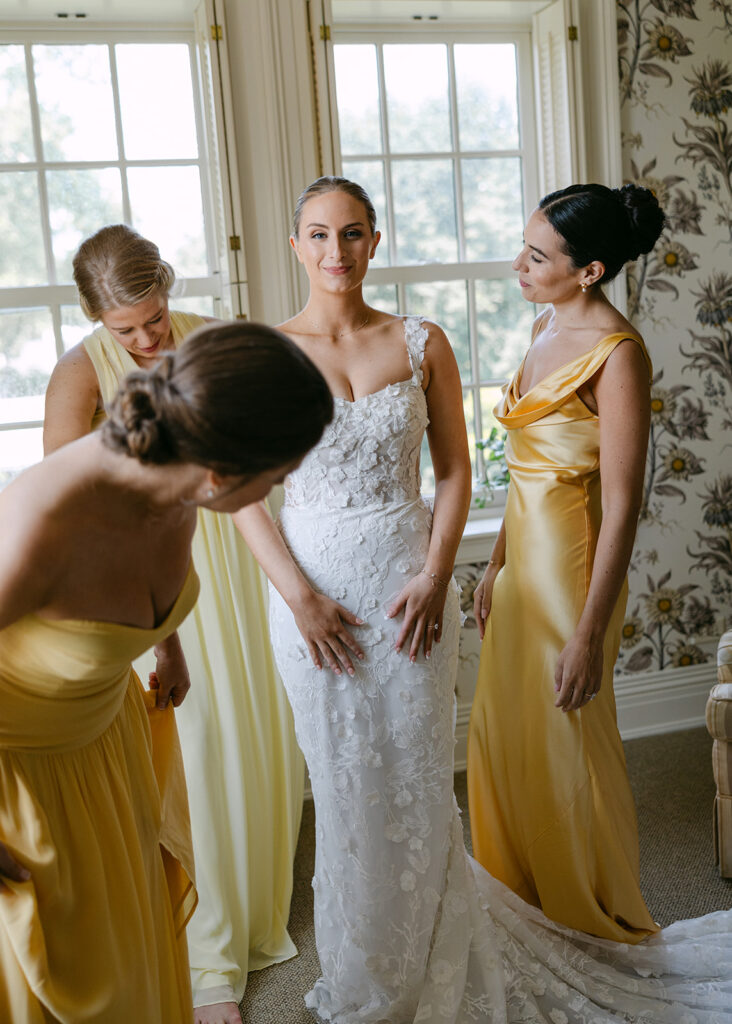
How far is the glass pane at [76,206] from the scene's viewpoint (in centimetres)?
317

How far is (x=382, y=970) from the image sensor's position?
204 cm

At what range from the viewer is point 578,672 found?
2.13 m

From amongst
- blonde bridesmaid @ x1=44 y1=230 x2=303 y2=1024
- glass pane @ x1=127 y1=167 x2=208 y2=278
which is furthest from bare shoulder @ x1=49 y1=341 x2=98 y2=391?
glass pane @ x1=127 y1=167 x2=208 y2=278

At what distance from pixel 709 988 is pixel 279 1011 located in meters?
→ 0.99

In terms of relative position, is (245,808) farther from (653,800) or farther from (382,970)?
(653,800)

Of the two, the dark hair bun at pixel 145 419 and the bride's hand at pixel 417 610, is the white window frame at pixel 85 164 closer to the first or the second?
the bride's hand at pixel 417 610

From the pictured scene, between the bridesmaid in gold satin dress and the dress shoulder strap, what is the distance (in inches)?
11.8

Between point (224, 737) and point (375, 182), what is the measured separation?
2.17m

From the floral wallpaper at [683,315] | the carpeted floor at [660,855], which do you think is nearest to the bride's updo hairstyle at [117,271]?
the carpeted floor at [660,855]

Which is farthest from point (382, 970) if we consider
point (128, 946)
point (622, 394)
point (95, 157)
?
point (95, 157)

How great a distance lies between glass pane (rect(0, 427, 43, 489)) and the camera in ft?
10.4

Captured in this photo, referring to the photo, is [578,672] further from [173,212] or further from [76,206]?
[76,206]

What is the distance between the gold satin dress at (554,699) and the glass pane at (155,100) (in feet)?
5.58

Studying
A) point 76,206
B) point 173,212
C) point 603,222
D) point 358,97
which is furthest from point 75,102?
point 603,222
